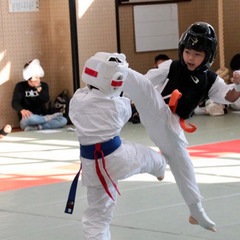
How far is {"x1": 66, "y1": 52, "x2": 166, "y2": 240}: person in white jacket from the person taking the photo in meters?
3.63

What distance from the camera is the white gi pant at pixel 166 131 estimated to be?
3.90 meters

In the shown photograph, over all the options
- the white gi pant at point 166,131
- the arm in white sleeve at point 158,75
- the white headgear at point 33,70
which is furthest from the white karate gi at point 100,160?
the white headgear at point 33,70

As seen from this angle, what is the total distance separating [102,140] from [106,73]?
1.22 ft

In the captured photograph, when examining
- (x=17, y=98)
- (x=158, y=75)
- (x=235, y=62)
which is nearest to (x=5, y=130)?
(x=17, y=98)

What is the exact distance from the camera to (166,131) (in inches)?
157

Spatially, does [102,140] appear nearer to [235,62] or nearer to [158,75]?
[158,75]

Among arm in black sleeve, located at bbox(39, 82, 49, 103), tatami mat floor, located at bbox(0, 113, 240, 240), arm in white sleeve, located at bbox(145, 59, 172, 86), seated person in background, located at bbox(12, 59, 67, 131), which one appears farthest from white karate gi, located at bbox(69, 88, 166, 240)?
arm in black sleeve, located at bbox(39, 82, 49, 103)

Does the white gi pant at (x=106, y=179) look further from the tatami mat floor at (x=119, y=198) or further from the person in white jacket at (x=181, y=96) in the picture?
the tatami mat floor at (x=119, y=198)

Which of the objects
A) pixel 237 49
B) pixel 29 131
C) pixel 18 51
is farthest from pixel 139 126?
pixel 237 49

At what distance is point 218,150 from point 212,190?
6.07ft

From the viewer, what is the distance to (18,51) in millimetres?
10055

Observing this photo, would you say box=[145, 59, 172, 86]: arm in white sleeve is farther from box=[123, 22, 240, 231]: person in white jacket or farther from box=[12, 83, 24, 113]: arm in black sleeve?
box=[12, 83, 24, 113]: arm in black sleeve

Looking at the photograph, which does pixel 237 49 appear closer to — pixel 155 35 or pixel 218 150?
pixel 155 35

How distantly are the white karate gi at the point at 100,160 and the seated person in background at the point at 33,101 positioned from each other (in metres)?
5.83
